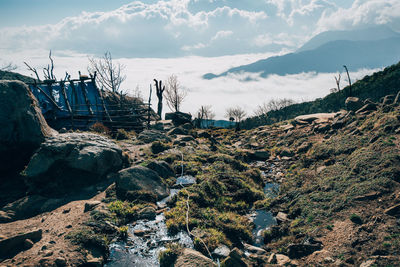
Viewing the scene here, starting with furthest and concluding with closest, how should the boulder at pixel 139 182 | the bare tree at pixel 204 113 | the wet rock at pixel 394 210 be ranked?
1. the bare tree at pixel 204 113
2. the boulder at pixel 139 182
3. the wet rock at pixel 394 210

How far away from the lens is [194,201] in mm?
9445

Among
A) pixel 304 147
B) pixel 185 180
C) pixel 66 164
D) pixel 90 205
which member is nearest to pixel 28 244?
pixel 90 205

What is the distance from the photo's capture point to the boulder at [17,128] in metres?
9.80

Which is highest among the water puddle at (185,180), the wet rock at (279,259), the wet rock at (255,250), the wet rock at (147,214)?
the water puddle at (185,180)

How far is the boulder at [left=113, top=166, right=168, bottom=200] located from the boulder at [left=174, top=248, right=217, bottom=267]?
3.62 metres

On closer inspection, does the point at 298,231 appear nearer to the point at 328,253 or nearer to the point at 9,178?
the point at 328,253

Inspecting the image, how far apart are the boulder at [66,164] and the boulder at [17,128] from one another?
854 millimetres

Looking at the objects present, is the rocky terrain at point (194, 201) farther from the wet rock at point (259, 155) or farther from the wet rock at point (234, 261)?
the wet rock at point (259, 155)

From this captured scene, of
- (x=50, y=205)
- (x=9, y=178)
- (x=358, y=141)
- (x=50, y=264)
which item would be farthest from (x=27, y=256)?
(x=358, y=141)

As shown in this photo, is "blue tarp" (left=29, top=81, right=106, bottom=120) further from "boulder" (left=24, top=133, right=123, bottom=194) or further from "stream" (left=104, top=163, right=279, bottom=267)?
"stream" (left=104, top=163, right=279, bottom=267)

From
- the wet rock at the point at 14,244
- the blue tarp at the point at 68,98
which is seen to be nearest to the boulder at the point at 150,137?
the blue tarp at the point at 68,98

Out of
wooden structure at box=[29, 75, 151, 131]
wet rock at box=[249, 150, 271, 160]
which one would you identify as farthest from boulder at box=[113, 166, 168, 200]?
wooden structure at box=[29, 75, 151, 131]

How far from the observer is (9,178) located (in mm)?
10133

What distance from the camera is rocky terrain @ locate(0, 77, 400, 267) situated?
21.0 feet
